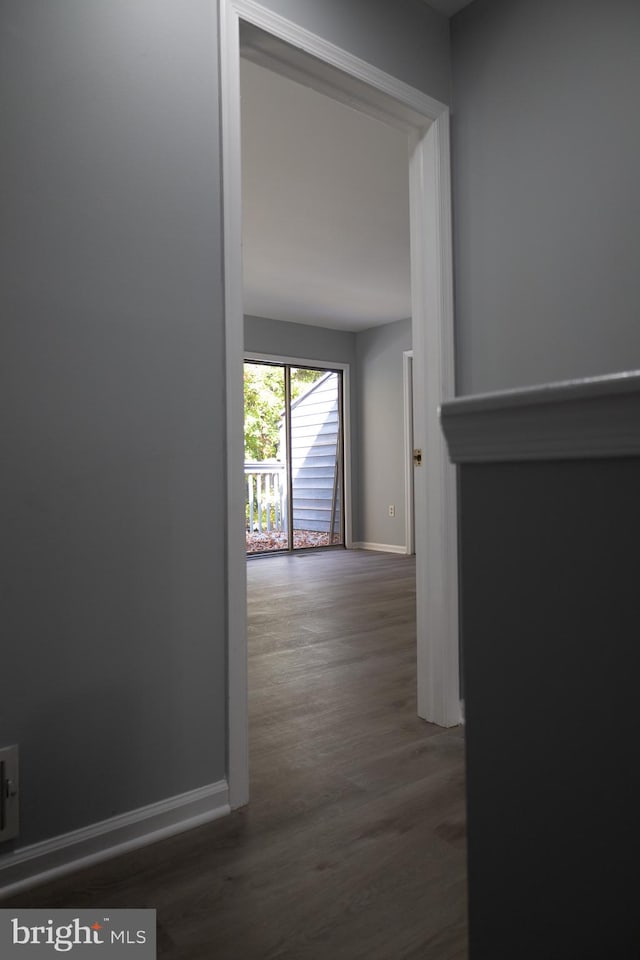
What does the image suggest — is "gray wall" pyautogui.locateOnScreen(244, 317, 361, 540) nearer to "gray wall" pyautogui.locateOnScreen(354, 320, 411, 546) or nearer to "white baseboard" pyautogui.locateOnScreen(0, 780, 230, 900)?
"gray wall" pyautogui.locateOnScreen(354, 320, 411, 546)

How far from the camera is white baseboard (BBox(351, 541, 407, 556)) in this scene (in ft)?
21.5

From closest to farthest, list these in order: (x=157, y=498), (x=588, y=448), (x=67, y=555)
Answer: (x=588, y=448), (x=67, y=555), (x=157, y=498)

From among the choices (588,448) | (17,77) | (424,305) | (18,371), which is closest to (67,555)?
(18,371)

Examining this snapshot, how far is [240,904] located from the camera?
3.88ft

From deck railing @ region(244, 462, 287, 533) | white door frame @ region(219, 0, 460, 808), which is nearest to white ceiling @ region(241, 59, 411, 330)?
white door frame @ region(219, 0, 460, 808)

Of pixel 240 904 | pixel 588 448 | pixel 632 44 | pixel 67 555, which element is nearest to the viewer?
pixel 588 448

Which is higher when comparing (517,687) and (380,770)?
(517,687)

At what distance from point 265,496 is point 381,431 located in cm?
146

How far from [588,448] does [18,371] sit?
43.8 inches

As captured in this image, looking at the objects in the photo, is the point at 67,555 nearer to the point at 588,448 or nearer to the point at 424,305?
the point at 588,448

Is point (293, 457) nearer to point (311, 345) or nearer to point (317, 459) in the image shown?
point (317, 459)

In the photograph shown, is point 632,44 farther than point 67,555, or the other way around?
point 632,44

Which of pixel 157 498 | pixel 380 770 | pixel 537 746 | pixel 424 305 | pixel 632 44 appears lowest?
pixel 380 770

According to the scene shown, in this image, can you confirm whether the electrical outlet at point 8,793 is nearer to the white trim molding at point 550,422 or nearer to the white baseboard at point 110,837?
the white baseboard at point 110,837
